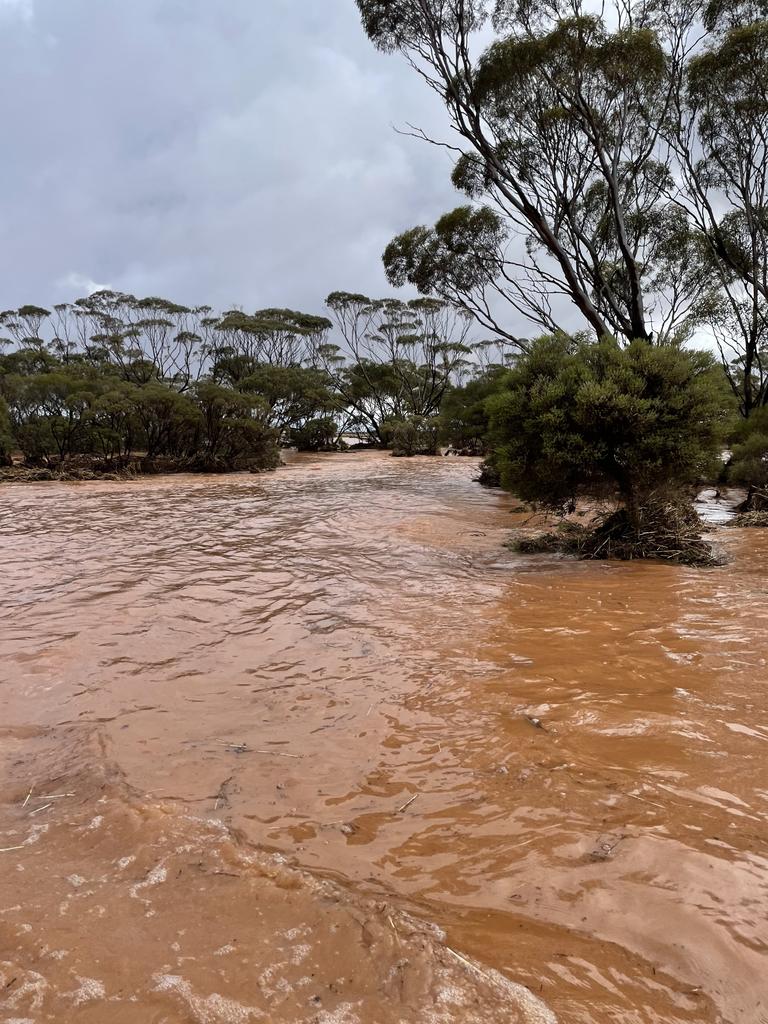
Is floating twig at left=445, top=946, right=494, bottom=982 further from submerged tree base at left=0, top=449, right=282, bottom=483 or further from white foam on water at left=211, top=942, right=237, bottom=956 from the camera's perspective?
submerged tree base at left=0, top=449, right=282, bottom=483

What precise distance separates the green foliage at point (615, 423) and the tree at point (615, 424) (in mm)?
13

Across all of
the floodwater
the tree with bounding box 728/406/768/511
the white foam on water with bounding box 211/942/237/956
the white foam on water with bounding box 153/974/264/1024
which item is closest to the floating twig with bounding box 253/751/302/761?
the floodwater

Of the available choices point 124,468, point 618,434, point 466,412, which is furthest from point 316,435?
point 618,434

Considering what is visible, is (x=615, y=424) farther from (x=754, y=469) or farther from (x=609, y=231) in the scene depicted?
(x=609, y=231)

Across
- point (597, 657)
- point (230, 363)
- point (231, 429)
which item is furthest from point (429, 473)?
point (230, 363)

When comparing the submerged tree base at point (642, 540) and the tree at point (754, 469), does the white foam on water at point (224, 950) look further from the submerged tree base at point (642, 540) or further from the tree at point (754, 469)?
the tree at point (754, 469)

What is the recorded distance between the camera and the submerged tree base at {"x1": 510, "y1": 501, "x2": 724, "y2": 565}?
24.0 feet

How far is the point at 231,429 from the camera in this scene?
82.5ft

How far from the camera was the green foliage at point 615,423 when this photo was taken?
7148 mm

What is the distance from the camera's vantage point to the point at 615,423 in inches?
287

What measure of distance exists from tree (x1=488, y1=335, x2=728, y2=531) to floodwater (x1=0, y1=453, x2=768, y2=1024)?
2.41m

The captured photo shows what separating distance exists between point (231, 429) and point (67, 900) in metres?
24.6

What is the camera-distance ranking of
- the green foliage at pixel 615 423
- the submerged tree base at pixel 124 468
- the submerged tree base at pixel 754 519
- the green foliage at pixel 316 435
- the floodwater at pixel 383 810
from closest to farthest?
the floodwater at pixel 383 810 < the green foliage at pixel 615 423 < the submerged tree base at pixel 754 519 < the submerged tree base at pixel 124 468 < the green foliage at pixel 316 435

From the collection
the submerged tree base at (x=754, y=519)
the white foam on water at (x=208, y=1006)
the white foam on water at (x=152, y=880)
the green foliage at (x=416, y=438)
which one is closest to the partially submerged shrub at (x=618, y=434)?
the submerged tree base at (x=754, y=519)
